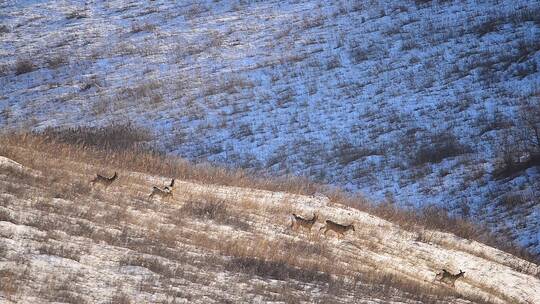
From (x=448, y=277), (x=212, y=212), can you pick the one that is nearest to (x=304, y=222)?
(x=212, y=212)

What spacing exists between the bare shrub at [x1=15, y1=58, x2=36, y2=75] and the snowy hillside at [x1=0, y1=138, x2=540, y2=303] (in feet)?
43.6

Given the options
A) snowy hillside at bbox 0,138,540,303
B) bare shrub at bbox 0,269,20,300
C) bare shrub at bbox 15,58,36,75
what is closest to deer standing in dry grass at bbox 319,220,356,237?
snowy hillside at bbox 0,138,540,303

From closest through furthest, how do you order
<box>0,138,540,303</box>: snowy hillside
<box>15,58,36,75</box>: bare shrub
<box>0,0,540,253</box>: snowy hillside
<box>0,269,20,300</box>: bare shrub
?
<box>0,269,20,300</box>: bare shrub → <box>0,138,540,303</box>: snowy hillside → <box>0,0,540,253</box>: snowy hillside → <box>15,58,36,75</box>: bare shrub

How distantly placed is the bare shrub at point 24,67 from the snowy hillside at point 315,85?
6cm

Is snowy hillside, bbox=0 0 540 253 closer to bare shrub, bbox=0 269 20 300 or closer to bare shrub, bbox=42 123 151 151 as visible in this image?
bare shrub, bbox=42 123 151 151

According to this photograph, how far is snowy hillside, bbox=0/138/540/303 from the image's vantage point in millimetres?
10336

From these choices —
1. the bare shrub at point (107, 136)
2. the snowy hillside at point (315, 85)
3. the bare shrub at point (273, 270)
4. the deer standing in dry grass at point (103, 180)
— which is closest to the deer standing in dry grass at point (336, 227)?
the bare shrub at point (273, 270)

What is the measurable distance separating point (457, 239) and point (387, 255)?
326cm

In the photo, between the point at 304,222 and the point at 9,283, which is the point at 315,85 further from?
the point at 9,283

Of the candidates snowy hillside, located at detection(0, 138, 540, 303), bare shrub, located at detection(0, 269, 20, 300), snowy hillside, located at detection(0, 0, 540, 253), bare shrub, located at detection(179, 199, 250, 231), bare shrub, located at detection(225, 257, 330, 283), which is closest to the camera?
bare shrub, located at detection(0, 269, 20, 300)

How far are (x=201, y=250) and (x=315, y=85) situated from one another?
56.4ft

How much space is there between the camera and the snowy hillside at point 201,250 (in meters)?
10.3

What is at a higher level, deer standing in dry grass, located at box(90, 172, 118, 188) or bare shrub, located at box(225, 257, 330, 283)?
deer standing in dry grass, located at box(90, 172, 118, 188)

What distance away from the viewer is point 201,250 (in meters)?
12.7
